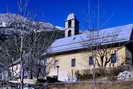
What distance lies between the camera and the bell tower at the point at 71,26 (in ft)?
172

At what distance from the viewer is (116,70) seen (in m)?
33.0

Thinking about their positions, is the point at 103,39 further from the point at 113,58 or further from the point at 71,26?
the point at 71,26

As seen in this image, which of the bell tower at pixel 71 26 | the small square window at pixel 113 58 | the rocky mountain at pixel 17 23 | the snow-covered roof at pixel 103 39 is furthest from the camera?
the bell tower at pixel 71 26

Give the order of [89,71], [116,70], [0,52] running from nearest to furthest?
[0,52], [116,70], [89,71]

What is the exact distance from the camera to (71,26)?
54.1m

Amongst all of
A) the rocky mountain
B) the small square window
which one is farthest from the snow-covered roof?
the rocky mountain

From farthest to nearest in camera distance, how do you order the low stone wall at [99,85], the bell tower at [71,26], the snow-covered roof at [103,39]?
the bell tower at [71,26] < the snow-covered roof at [103,39] < the low stone wall at [99,85]

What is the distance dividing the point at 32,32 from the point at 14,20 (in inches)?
57.0

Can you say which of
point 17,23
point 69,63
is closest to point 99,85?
point 17,23

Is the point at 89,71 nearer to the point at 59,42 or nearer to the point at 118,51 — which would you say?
the point at 118,51

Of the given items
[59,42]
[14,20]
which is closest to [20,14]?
[14,20]

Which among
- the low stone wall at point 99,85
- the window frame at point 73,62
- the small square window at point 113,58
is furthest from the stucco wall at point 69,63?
the low stone wall at point 99,85

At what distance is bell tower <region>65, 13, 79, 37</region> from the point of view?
2067 inches

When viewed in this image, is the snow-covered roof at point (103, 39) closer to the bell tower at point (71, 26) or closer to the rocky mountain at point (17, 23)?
the bell tower at point (71, 26)
